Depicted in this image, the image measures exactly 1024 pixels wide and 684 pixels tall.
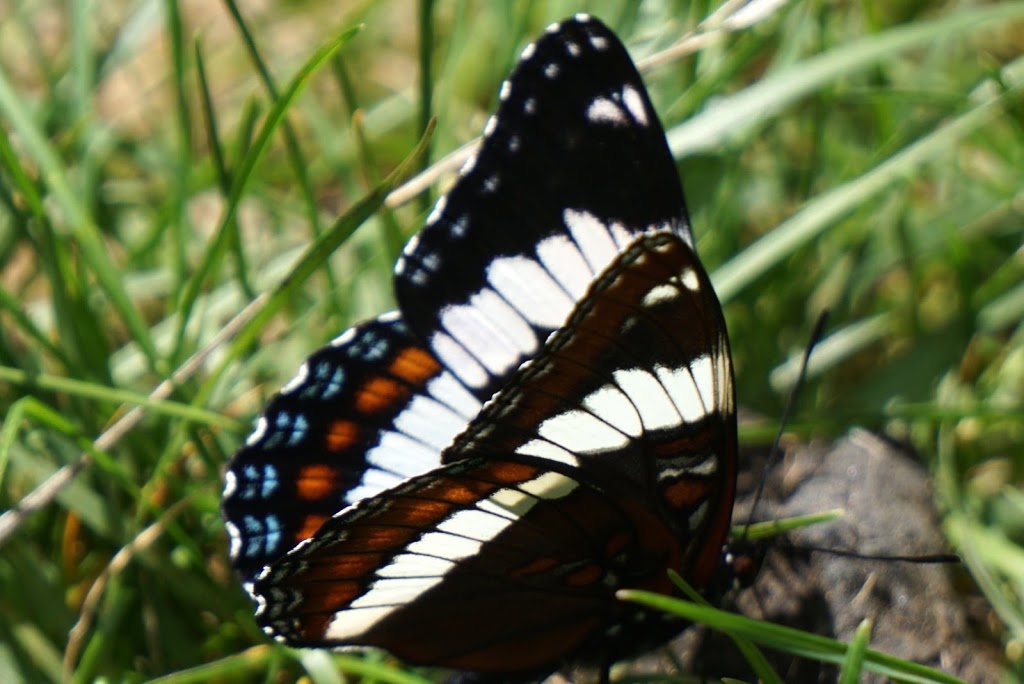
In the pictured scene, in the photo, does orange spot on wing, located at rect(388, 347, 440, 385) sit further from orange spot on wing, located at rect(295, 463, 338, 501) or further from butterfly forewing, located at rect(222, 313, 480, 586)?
orange spot on wing, located at rect(295, 463, 338, 501)

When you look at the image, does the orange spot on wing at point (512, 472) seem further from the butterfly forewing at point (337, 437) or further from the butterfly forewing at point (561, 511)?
the butterfly forewing at point (337, 437)

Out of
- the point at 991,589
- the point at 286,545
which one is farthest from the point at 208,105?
the point at 991,589

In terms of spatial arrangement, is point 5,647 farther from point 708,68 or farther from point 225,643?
point 708,68

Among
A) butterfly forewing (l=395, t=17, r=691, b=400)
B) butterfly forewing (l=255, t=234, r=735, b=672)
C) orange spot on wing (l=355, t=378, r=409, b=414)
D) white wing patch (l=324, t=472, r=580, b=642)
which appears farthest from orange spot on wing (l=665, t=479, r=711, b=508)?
orange spot on wing (l=355, t=378, r=409, b=414)

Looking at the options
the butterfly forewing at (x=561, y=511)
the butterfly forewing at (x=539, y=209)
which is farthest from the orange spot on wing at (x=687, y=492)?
the butterfly forewing at (x=539, y=209)

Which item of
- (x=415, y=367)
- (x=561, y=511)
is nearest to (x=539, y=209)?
(x=415, y=367)

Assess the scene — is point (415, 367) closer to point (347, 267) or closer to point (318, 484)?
point (318, 484)
